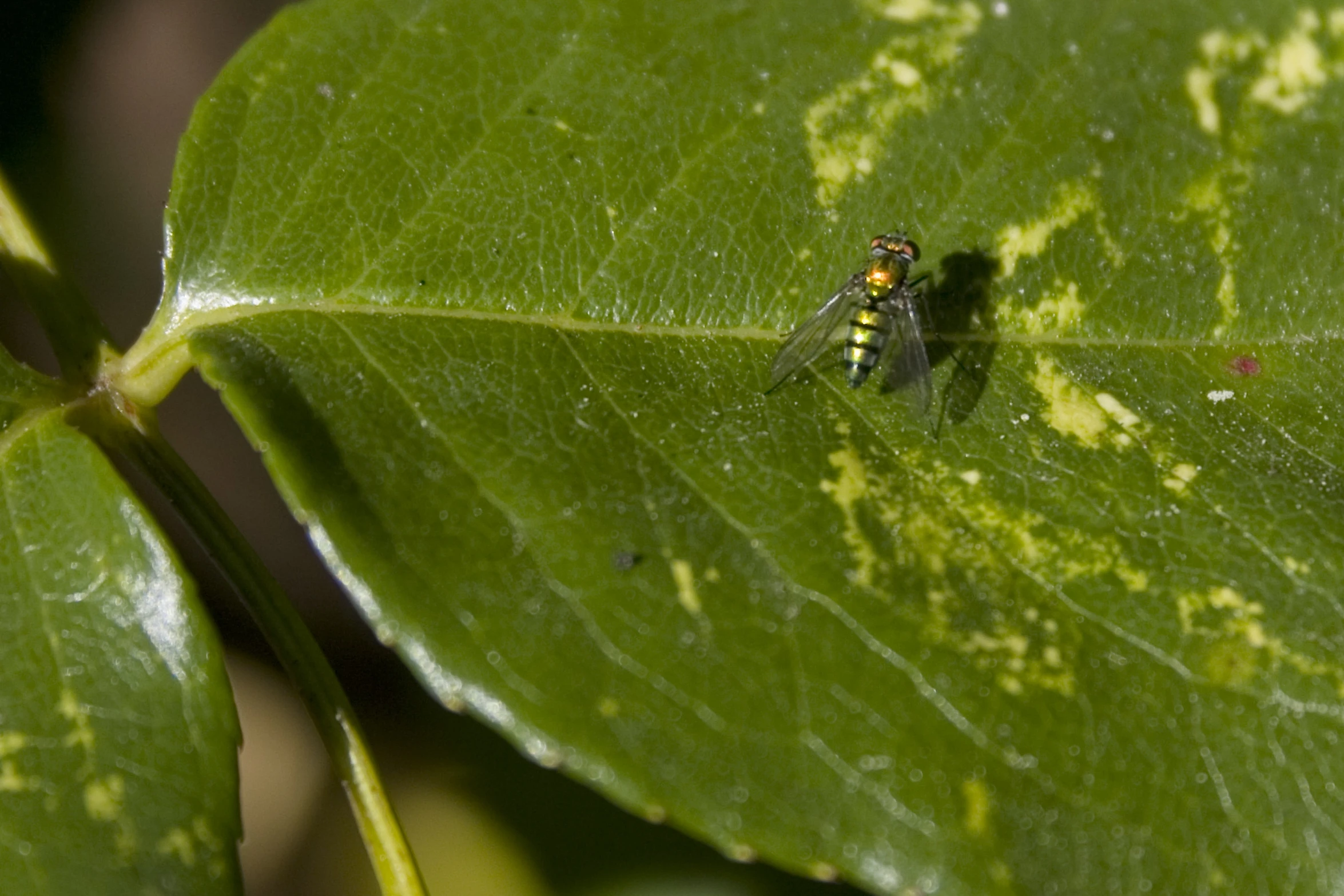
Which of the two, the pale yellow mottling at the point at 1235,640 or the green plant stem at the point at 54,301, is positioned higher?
the green plant stem at the point at 54,301

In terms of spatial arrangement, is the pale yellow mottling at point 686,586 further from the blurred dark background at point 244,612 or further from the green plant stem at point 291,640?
the blurred dark background at point 244,612

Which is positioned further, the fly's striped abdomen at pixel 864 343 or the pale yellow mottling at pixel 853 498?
the fly's striped abdomen at pixel 864 343

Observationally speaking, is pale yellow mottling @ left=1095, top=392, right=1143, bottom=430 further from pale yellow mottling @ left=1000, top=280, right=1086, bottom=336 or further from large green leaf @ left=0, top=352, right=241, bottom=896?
large green leaf @ left=0, top=352, right=241, bottom=896

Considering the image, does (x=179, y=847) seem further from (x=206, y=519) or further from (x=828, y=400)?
(x=828, y=400)

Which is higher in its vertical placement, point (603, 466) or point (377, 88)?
point (377, 88)

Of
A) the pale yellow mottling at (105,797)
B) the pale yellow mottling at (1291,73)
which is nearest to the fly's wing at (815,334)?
the pale yellow mottling at (1291,73)

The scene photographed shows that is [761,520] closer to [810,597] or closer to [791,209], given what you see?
[810,597]

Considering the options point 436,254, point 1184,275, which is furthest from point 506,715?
point 1184,275
